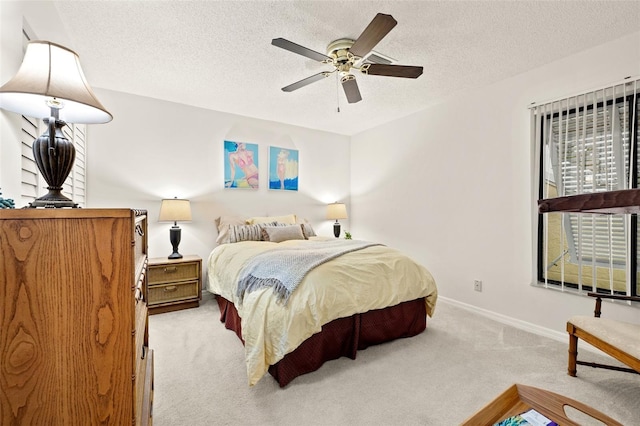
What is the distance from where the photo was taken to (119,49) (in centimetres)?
249

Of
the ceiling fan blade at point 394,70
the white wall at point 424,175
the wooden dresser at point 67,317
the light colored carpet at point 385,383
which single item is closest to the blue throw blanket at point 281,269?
the light colored carpet at point 385,383

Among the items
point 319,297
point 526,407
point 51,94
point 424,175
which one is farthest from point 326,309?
point 424,175

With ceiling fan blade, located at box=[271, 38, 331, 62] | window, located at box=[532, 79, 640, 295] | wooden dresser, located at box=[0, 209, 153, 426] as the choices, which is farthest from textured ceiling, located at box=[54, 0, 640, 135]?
wooden dresser, located at box=[0, 209, 153, 426]

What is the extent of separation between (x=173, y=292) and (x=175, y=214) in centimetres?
90

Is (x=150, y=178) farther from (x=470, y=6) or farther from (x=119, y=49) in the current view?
(x=470, y=6)

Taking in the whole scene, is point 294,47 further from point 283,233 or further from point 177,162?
point 177,162

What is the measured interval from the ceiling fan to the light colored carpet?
220 centimetres

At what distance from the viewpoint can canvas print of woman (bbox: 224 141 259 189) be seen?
410 cm

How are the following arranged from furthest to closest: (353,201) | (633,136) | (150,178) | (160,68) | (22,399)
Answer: (353,201), (150,178), (160,68), (633,136), (22,399)

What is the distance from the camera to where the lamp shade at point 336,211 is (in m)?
4.75

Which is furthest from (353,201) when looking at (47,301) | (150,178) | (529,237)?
(47,301)

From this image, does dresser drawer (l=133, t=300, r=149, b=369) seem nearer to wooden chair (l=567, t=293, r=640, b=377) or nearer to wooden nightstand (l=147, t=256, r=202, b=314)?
wooden nightstand (l=147, t=256, r=202, b=314)

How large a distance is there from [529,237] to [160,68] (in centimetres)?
396

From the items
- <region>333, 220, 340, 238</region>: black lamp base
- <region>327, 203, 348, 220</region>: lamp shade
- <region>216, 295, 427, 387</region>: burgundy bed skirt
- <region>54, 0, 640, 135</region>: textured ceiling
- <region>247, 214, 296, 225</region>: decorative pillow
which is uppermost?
<region>54, 0, 640, 135</region>: textured ceiling
